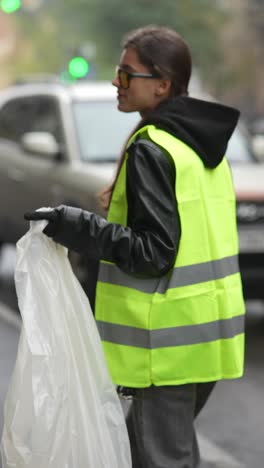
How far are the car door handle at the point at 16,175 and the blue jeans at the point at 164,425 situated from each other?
6.41m

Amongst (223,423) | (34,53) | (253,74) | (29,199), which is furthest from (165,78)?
(34,53)

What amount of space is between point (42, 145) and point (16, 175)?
2.69 feet

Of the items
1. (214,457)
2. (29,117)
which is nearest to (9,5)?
(29,117)

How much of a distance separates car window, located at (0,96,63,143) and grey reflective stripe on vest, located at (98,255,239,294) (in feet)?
19.5

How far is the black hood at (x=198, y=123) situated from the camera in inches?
149

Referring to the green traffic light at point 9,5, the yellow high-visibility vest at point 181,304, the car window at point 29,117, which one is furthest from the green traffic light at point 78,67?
the yellow high-visibility vest at point 181,304

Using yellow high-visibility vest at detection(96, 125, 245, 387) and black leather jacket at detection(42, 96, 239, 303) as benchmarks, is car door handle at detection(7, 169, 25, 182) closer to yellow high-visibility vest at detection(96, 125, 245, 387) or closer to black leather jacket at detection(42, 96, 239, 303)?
yellow high-visibility vest at detection(96, 125, 245, 387)

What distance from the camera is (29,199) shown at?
9852mm

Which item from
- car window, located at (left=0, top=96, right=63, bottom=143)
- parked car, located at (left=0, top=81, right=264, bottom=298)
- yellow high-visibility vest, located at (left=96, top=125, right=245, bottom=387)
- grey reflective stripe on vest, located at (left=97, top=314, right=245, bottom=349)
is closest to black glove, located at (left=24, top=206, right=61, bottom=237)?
yellow high-visibility vest, located at (left=96, top=125, right=245, bottom=387)

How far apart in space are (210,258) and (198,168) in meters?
0.27

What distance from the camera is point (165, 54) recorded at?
12.5ft

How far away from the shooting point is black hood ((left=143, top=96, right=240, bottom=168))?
3.77 m

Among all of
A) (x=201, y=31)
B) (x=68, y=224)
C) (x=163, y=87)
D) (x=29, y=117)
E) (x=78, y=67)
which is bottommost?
(x=201, y=31)

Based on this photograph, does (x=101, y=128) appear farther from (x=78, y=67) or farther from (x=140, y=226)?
(x=78, y=67)
